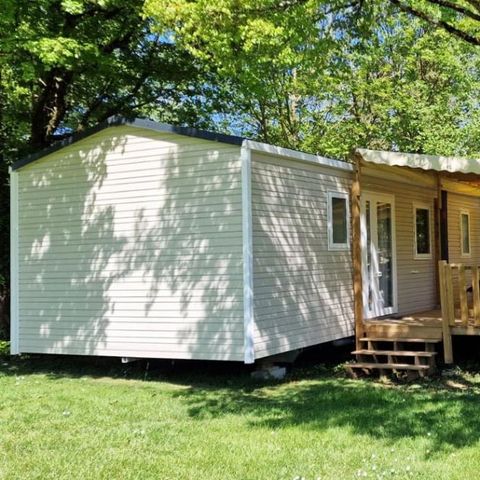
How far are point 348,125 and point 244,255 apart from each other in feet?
42.8

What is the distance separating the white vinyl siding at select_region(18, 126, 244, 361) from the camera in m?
8.70

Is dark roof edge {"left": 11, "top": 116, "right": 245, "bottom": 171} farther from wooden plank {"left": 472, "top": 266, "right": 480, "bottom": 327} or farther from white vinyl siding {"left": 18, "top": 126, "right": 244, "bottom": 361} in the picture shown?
wooden plank {"left": 472, "top": 266, "right": 480, "bottom": 327}

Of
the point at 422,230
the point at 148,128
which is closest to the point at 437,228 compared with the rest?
the point at 422,230

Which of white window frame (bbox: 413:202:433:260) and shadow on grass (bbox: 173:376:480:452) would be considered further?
white window frame (bbox: 413:202:433:260)

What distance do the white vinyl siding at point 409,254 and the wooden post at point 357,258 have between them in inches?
42.8

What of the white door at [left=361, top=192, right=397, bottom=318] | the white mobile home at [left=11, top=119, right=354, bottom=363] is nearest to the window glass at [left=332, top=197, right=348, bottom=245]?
the white mobile home at [left=11, top=119, right=354, bottom=363]

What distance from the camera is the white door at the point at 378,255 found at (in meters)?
10.9

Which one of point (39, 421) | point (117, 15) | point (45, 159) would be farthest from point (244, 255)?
point (117, 15)

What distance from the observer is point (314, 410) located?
7086 mm

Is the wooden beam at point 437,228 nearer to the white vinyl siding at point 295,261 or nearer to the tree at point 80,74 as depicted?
the white vinyl siding at point 295,261

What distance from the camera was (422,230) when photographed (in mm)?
12992

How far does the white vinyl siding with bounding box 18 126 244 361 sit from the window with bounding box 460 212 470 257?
27.1 ft

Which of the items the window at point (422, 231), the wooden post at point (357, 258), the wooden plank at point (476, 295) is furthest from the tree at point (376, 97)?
the wooden plank at point (476, 295)

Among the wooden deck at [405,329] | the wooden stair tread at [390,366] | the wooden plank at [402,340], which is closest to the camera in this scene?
the wooden stair tread at [390,366]
